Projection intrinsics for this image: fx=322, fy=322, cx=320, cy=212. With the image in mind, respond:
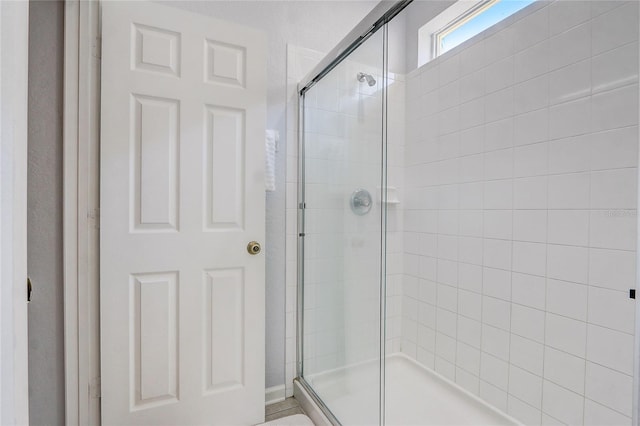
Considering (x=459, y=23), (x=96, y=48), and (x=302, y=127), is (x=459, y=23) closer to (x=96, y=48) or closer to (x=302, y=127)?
(x=302, y=127)

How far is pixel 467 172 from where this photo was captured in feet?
5.81

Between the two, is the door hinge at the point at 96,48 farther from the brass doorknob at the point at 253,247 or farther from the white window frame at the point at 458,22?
the white window frame at the point at 458,22

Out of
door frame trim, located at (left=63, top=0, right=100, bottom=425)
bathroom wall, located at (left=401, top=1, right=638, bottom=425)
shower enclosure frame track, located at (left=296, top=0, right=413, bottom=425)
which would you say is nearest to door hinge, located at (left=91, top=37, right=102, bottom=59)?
door frame trim, located at (left=63, top=0, right=100, bottom=425)

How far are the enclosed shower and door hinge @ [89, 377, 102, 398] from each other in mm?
902

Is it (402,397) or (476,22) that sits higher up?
(476,22)

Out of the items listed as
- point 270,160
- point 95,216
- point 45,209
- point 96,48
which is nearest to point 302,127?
point 270,160

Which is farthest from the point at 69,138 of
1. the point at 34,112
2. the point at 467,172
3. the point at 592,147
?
the point at 592,147

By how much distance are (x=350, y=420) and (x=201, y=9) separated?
196 cm

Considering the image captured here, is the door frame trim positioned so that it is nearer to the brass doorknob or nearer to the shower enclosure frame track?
the brass doorknob

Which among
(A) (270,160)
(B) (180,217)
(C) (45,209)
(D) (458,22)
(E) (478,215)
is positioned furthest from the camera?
(D) (458,22)

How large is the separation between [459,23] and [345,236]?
55.5 inches

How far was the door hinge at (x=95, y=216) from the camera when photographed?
1.26m

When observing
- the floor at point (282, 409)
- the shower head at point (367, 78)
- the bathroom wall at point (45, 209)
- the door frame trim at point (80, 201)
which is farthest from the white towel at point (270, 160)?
the floor at point (282, 409)

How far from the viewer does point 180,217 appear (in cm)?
135
